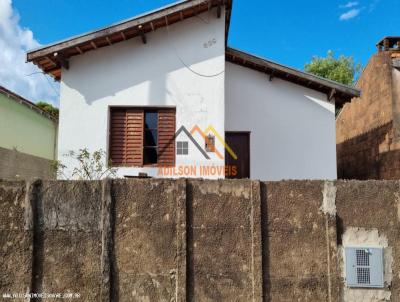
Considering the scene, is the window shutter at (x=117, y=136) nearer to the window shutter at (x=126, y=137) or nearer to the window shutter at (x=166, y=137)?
the window shutter at (x=126, y=137)

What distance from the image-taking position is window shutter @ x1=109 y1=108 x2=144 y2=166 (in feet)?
24.5

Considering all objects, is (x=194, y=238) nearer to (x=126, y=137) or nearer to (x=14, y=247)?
(x=14, y=247)

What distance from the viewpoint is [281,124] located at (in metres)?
8.56

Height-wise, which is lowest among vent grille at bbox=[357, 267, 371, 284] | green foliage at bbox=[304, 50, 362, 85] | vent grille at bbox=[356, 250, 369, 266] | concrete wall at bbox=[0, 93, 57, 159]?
vent grille at bbox=[357, 267, 371, 284]

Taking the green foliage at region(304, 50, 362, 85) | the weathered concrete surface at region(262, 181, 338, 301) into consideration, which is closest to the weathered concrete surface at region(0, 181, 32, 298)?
the weathered concrete surface at region(262, 181, 338, 301)

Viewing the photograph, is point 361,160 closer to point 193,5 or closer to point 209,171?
point 209,171

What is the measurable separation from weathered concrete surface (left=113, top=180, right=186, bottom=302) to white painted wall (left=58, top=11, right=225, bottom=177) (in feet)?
10.8

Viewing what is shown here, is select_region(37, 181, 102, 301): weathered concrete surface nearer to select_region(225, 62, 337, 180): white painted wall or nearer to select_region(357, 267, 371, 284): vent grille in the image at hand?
select_region(357, 267, 371, 284): vent grille

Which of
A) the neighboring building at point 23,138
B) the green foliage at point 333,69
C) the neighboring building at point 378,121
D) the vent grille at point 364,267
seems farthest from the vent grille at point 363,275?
the green foliage at point 333,69

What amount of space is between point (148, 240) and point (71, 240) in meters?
0.96

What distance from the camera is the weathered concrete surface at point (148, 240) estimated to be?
13.0 ft

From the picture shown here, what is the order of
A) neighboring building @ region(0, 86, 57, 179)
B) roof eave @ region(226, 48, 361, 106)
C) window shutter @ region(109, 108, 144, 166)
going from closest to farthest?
window shutter @ region(109, 108, 144, 166) → roof eave @ region(226, 48, 361, 106) → neighboring building @ region(0, 86, 57, 179)

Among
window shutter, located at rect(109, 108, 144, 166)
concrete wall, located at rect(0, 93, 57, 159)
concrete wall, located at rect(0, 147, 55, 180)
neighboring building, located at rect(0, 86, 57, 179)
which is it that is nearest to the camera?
Answer: window shutter, located at rect(109, 108, 144, 166)

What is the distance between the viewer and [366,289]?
396cm
